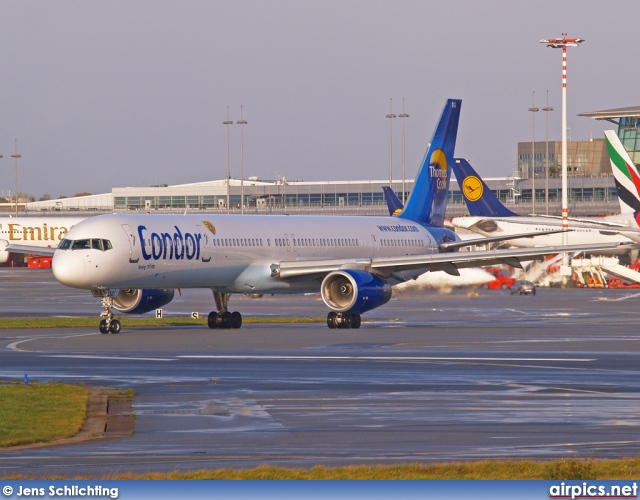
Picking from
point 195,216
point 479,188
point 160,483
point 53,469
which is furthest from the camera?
point 479,188

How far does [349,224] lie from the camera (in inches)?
1975

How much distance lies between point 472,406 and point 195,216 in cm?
2551

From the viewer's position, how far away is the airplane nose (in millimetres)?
38625

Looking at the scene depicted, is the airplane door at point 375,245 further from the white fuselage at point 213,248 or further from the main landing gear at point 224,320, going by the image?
the main landing gear at point 224,320

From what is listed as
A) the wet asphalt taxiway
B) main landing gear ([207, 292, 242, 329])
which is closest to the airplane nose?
the wet asphalt taxiway

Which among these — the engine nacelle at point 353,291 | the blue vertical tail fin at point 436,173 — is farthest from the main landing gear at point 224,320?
the blue vertical tail fin at point 436,173

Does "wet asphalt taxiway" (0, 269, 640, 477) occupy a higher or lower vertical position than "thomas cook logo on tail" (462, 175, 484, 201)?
lower

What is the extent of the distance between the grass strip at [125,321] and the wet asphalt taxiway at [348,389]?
2545mm

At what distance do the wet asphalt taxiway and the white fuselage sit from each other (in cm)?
186

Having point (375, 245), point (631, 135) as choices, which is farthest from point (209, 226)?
point (631, 135)

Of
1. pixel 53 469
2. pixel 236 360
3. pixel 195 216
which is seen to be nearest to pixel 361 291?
pixel 195 216

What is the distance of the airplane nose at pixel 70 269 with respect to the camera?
38.6 m

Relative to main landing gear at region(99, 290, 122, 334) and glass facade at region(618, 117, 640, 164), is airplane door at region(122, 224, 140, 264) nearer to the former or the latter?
main landing gear at region(99, 290, 122, 334)

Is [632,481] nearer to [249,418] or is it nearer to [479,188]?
[249,418]
